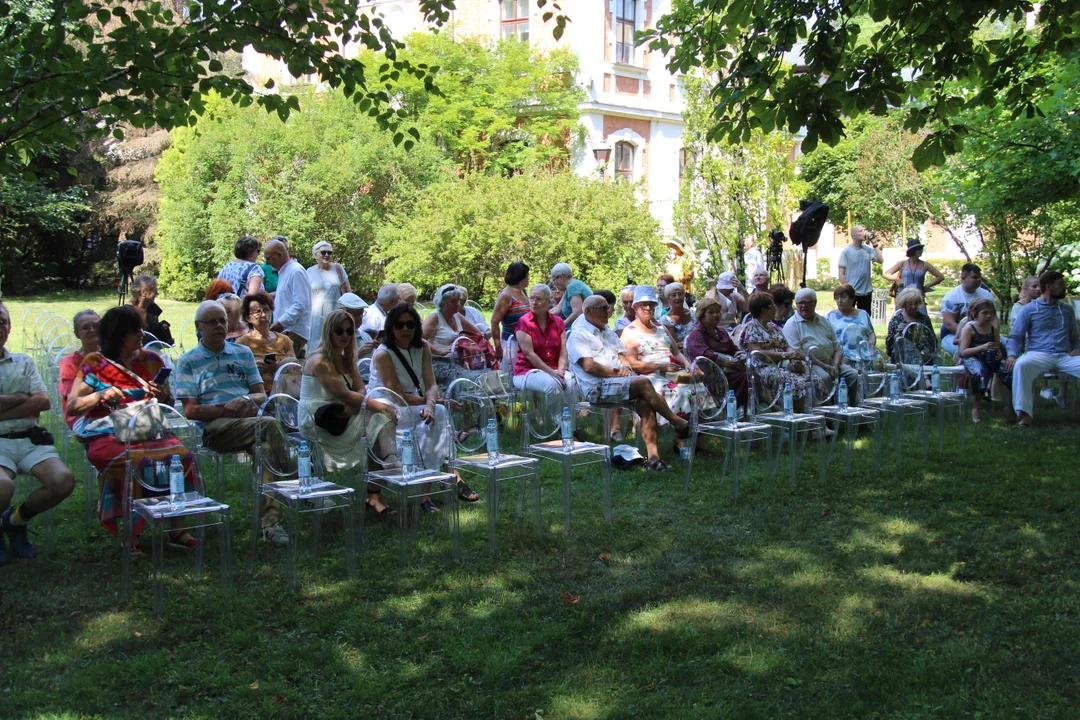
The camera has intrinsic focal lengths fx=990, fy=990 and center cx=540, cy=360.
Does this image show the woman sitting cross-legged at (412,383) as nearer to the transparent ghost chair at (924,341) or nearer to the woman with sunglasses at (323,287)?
the woman with sunglasses at (323,287)

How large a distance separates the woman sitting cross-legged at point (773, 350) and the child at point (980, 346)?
2.24 m

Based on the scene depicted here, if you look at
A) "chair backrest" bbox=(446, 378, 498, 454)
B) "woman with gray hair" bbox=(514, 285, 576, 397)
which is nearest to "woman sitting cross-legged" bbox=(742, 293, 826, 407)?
"woman with gray hair" bbox=(514, 285, 576, 397)

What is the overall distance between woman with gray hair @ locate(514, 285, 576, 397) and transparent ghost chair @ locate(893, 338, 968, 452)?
2.90m

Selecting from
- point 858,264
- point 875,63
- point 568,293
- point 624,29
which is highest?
point 624,29

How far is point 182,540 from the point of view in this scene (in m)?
5.52

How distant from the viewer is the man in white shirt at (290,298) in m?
8.67

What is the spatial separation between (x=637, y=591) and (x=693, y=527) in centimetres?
119

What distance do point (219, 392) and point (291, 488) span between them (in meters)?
1.15

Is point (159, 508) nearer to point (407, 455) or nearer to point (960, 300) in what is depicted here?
point (407, 455)

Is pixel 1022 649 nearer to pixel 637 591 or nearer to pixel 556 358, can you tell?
pixel 637 591

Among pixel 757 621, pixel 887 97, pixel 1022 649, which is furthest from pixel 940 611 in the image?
pixel 887 97

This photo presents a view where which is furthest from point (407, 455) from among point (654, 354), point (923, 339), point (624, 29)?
point (624, 29)

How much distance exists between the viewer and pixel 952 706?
367 centimetres

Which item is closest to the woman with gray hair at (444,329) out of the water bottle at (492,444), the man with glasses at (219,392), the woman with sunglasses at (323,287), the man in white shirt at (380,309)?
the man in white shirt at (380,309)
